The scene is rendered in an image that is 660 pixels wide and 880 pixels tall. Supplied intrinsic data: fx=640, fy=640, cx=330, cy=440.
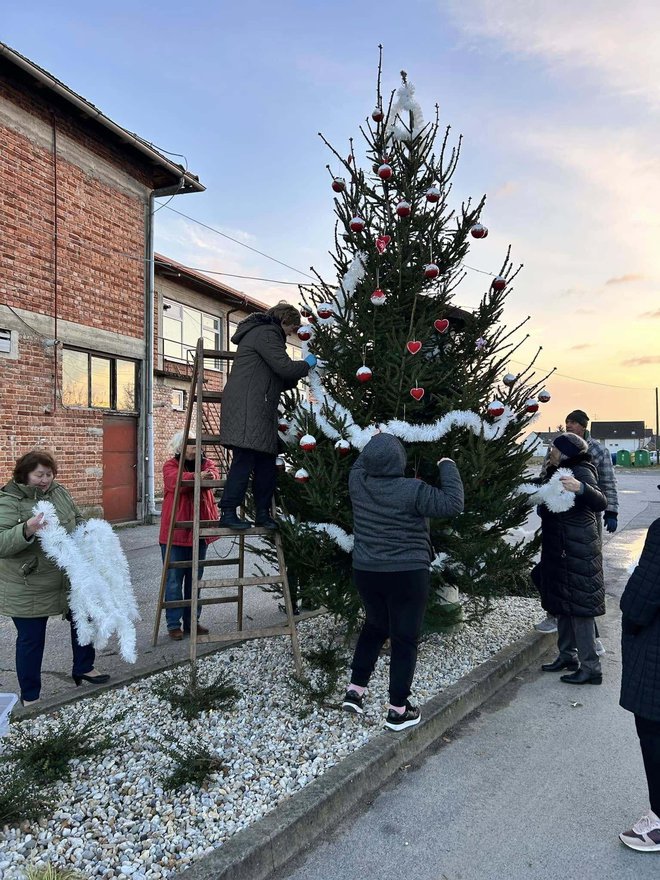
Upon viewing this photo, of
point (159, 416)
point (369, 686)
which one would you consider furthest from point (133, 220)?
point (369, 686)

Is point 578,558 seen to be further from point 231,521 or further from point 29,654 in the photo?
point 29,654

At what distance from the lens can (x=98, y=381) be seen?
521 inches

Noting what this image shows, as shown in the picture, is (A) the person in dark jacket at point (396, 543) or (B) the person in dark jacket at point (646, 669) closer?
(B) the person in dark jacket at point (646, 669)

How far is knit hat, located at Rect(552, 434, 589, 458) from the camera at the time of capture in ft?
16.7

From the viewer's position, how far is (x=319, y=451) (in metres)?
4.40

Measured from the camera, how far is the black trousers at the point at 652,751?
2.80 metres

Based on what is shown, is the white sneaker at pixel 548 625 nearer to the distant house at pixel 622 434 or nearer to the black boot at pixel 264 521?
the black boot at pixel 264 521

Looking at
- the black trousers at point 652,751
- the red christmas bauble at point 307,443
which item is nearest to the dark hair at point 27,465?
the red christmas bauble at point 307,443

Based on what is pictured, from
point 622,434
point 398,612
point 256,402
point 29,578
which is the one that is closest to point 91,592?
point 29,578

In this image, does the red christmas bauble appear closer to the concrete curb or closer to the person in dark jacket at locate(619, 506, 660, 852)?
the concrete curb

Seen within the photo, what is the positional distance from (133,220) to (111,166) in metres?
1.12

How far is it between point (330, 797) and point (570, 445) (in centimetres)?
325

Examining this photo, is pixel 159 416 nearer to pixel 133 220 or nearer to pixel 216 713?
pixel 133 220

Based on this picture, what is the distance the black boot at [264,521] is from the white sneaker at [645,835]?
267 cm
